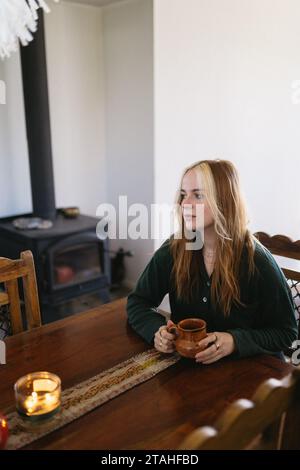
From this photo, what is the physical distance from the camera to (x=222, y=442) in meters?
0.65

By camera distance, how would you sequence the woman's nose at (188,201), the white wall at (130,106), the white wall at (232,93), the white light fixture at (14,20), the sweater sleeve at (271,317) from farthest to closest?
the white wall at (130,106), the white wall at (232,93), the white light fixture at (14,20), the woman's nose at (188,201), the sweater sleeve at (271,317)

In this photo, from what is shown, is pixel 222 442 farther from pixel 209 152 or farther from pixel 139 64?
pixel 139 64

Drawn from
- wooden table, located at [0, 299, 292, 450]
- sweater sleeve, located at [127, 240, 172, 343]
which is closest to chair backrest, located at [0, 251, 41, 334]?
wooden table, located at [0, 299, 292, 450]

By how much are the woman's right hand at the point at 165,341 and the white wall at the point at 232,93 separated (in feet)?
6.05

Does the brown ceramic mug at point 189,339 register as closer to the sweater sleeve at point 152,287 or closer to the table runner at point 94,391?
the table runner at point 94,391

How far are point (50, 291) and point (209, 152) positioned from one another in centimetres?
141

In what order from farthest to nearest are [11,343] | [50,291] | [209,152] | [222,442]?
1. [209,152]
2. [50,291]
3. [11,343]
4. [222,442]

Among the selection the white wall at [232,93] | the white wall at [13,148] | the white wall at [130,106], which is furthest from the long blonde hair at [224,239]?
the white wall at [13,148]

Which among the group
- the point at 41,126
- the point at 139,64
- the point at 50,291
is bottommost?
the point at 50,291

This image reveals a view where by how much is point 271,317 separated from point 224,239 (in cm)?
27

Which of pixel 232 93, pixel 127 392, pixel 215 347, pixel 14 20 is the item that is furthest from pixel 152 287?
pixel 232 93

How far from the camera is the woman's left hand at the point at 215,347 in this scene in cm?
119

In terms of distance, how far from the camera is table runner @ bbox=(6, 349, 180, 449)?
3.11 ft
